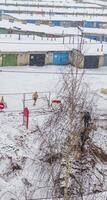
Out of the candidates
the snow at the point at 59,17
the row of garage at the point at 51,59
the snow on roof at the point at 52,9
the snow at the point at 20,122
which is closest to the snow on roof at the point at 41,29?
the snow at the point at 59,17

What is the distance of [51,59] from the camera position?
3186 cm

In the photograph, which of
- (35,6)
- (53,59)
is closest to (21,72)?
(53,59)

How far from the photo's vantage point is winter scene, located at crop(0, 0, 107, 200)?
13555 millimetres

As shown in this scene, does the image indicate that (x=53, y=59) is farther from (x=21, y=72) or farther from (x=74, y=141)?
(x=74, y=141)

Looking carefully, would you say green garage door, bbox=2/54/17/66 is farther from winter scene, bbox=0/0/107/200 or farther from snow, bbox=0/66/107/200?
snow, bbox=0/66/107/200

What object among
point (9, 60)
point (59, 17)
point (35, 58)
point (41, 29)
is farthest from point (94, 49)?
point (59, 17)

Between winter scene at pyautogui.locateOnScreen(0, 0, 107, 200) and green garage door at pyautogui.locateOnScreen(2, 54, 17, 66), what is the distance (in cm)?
7

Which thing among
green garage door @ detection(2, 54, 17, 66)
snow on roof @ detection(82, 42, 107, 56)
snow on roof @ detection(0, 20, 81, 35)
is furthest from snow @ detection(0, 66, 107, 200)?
snow on roof @ detection(0, 20, 81, 35)

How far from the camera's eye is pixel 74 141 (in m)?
11.9

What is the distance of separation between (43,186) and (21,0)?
4635 cm

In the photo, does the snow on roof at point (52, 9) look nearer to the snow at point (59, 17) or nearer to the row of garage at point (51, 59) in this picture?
the snow at point (59, 17)

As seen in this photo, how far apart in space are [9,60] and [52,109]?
946 centimetres

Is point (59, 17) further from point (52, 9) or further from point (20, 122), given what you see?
point (20, 122)

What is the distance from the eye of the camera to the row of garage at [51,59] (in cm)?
3027
